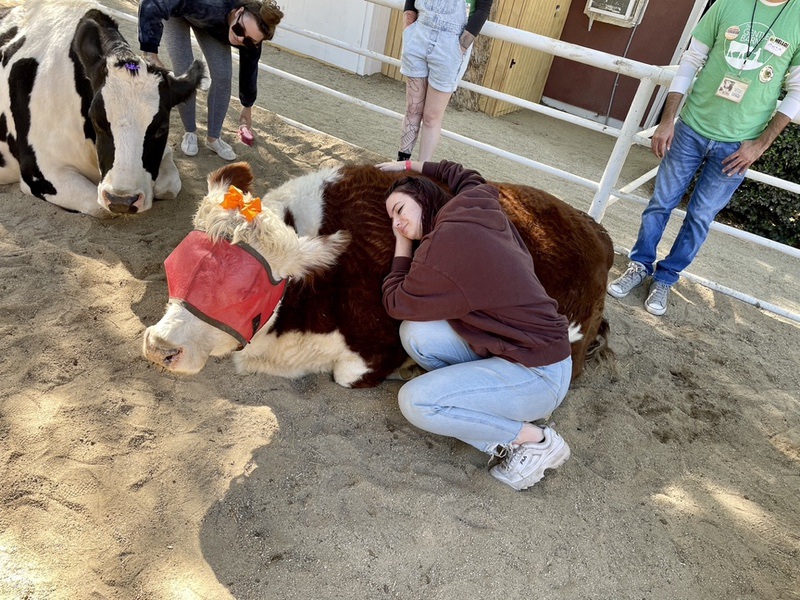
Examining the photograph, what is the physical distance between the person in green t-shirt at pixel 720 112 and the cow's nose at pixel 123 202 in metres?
2.89

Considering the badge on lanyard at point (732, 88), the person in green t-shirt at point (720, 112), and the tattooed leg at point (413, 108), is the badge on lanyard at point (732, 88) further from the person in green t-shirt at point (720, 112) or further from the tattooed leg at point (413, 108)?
the tattooed leg at point (413, 108)

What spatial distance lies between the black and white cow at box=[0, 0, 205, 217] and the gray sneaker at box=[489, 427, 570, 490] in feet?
7.66

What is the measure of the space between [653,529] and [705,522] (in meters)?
0.24

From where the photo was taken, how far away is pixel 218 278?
6.47 ft

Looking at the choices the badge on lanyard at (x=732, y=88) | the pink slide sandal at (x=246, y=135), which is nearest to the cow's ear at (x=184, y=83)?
the pink slide sandal at (x=246, y=135)

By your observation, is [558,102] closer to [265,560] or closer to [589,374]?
[589,374]

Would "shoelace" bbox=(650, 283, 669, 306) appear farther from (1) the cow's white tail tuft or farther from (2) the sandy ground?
(1) the cow's white tail tuft

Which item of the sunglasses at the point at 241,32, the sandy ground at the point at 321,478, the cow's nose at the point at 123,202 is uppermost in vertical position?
the sunglasses at the point at 241,32

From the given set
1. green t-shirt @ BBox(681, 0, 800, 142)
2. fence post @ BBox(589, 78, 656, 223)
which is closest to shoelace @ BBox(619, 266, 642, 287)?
fence post @ BBox(589, 78, 656, 223)

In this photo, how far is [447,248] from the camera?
2.10m

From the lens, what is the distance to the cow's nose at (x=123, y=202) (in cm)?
306

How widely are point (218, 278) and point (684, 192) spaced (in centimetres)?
290

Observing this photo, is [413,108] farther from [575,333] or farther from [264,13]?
[575,333]

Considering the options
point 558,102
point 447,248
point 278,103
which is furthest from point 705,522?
point 558,102
